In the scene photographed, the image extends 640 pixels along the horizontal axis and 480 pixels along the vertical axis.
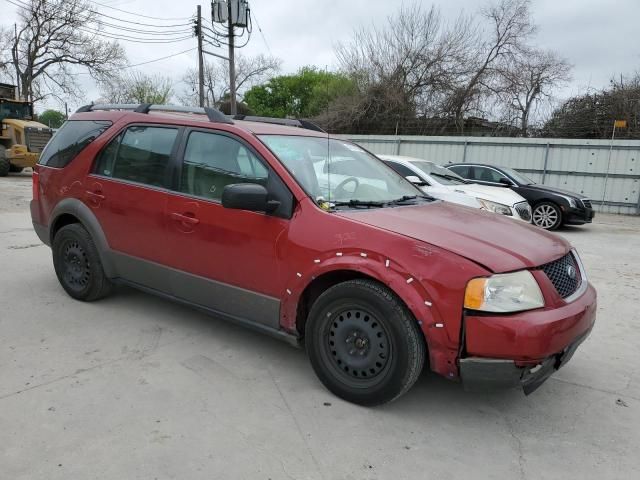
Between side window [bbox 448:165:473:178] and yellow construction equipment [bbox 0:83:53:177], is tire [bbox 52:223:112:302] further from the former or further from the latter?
yellow construction equipment [bbox 0:83:53:177]

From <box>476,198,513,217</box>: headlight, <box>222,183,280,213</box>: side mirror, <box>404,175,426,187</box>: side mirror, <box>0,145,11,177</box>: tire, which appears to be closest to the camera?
<box>222,183,280,213</box>: side mirror

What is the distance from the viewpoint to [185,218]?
3.67 m

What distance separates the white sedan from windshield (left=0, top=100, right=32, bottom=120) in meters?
18.7

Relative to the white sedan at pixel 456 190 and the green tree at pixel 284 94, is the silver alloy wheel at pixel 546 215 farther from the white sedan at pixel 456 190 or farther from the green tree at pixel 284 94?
the green tree at pixel 284 94

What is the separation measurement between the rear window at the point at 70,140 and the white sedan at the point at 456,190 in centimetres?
438

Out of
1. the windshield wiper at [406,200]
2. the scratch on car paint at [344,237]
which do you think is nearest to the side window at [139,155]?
the scratch on car paint at [344,237]

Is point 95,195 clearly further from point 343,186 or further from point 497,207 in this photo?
point 497,207

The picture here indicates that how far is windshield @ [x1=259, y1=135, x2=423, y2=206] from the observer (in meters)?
3.38

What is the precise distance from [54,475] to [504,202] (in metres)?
7.59

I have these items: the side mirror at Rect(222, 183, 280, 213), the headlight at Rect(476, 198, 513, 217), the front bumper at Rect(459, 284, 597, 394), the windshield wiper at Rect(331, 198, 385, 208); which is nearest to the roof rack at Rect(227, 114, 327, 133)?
the windshield wiper at Rect(331, 198, 385, 208)

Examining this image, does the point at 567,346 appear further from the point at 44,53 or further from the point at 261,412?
the point at 44,53

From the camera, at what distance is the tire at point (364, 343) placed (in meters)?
2.75

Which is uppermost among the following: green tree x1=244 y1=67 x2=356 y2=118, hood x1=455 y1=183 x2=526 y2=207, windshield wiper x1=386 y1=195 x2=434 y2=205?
green tree x1=244 y1=67 x2=356 y2=118

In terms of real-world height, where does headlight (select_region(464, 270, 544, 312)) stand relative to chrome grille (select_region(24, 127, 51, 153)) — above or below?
below
